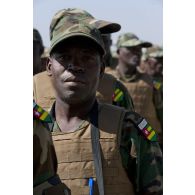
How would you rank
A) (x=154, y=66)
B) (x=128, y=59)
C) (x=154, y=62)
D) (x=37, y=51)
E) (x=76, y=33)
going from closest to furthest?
(x=76, y=33) < (x=37, y=51) < (x=128, y=59) < (x=154, y=66) < (x=154, y=62)

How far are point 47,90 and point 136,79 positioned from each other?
209 inches

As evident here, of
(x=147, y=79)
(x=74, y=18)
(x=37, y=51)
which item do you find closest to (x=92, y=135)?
(x=74, y=18)

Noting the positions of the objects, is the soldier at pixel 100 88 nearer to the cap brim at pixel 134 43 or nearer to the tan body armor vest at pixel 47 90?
the tan body armor vest at pixel 47 90

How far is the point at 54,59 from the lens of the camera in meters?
3.67

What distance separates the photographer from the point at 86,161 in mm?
3580

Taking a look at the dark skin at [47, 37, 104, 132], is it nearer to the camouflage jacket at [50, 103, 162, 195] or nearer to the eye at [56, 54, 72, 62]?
the eye at [56, 54, 72, 62]

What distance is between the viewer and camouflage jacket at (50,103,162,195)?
11.9ft

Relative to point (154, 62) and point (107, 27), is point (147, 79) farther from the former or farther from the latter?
point (107, 27)

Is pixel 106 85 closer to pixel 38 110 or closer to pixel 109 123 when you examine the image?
pixel 109 123
